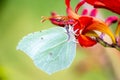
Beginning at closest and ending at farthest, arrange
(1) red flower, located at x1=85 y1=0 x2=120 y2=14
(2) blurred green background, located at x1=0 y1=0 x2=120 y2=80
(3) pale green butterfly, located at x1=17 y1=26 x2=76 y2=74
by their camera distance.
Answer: (1) red flower, located at x1=85 y1=0 x2=120 y2=14 → (3) pale green butterfly, located at x1=17 y1=26 x2=76 y2=74 → (2) blurred green background, located at x1=0 y1=0 x2=120 y2=80

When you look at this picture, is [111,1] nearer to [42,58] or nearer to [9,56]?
[42,58]

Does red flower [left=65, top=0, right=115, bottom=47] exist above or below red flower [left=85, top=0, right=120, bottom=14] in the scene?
below

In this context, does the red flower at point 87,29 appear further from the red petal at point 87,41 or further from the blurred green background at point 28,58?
the blurred green background at point 28,58

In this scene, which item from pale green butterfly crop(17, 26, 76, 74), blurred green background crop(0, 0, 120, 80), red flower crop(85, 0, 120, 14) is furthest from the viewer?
blurred green background crop(0, 0, 120, 80)

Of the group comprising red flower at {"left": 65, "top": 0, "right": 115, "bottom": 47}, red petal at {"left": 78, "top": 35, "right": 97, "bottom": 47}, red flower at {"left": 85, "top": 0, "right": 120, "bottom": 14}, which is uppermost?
red flower at {"left": 85, "top": 0, "right": 120, "bottom": 14}

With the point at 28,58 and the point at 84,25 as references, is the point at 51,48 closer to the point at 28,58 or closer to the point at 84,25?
the point at 84,25

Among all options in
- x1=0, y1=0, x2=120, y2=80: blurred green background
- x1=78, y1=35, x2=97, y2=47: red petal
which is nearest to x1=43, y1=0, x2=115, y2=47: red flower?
x1=78, y1=35, x2=97, y2=47: red petal

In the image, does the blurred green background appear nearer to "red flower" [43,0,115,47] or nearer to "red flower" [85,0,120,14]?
"red flower" [43,0,115,47]

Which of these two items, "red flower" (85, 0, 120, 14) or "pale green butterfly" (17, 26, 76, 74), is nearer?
"red flower" (85, 0, 120, 14)
